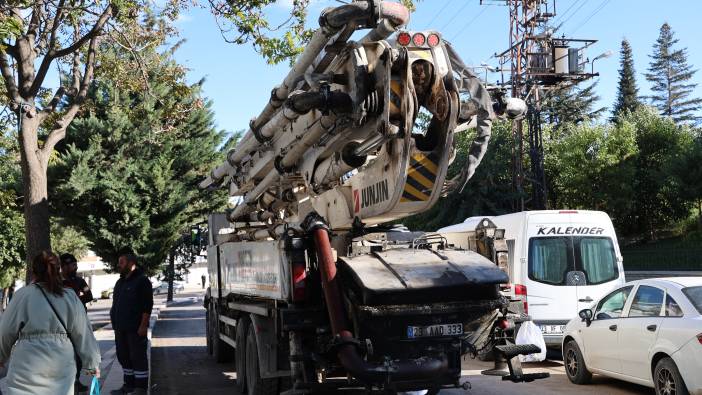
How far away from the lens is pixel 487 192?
3341cm

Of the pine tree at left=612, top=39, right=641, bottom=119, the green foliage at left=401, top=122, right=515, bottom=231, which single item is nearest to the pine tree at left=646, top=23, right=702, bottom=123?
the pine tree at left=612, top=39, right=641, bottom=119

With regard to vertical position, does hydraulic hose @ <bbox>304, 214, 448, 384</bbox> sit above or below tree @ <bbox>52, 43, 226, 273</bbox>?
below

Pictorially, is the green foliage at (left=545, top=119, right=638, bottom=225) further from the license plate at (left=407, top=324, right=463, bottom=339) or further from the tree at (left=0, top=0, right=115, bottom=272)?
the license plate at (left=407, top=324, right=463, bottom=339)

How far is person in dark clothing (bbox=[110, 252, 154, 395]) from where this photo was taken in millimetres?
8680

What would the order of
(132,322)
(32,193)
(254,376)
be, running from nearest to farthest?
(254,376) → (132,322) → (32,193)

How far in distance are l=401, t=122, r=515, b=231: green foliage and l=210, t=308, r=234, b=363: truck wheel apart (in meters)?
20.4

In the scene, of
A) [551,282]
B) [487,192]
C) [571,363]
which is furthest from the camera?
[487,192]

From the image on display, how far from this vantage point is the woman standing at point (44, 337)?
520cm

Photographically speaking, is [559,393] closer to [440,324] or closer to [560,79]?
[440,324]

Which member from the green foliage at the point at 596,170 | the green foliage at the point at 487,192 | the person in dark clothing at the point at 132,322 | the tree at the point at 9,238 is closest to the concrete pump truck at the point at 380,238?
the person in dark clothing at the point at 132,322

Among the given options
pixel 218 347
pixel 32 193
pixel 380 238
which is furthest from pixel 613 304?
pixel 32 193

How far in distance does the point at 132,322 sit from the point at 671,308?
5.98 meters

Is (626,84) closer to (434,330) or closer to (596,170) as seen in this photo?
(596,170)

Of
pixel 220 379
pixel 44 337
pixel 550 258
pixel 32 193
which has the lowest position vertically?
pixel 220 379
